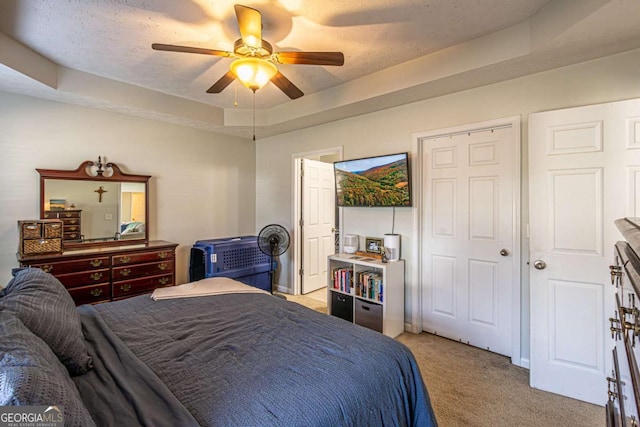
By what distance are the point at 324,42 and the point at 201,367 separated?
238 centimetres

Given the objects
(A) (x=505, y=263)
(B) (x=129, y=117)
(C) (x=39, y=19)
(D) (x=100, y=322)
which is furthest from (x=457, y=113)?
(B) (x=129, y=117)

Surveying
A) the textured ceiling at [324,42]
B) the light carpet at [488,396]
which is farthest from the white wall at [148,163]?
the light carpet at [488,396]

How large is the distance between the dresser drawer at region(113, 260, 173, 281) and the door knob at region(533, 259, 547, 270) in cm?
362

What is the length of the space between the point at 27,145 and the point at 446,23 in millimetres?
3940

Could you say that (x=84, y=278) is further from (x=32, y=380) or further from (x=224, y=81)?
(x=32, y=380)

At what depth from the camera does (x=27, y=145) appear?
289 cm

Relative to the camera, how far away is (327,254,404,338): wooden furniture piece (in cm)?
294

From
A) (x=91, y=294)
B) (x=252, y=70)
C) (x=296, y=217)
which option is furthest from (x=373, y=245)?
(x=91, y=294)

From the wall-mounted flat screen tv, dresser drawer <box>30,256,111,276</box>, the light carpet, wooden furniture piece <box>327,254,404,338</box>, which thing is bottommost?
the light carpet

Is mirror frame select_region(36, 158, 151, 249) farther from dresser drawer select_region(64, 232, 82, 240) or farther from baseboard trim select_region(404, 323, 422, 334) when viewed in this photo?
baseboard trim select_region(404, 323, 422, 334)

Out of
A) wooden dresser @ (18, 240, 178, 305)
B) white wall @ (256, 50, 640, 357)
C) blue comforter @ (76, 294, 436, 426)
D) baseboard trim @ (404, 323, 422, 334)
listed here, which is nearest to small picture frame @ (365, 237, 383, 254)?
white wall @ (256, 50, 640, 357)

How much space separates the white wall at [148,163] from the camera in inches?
112

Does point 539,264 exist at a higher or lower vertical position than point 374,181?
lower

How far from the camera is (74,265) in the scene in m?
2.82
